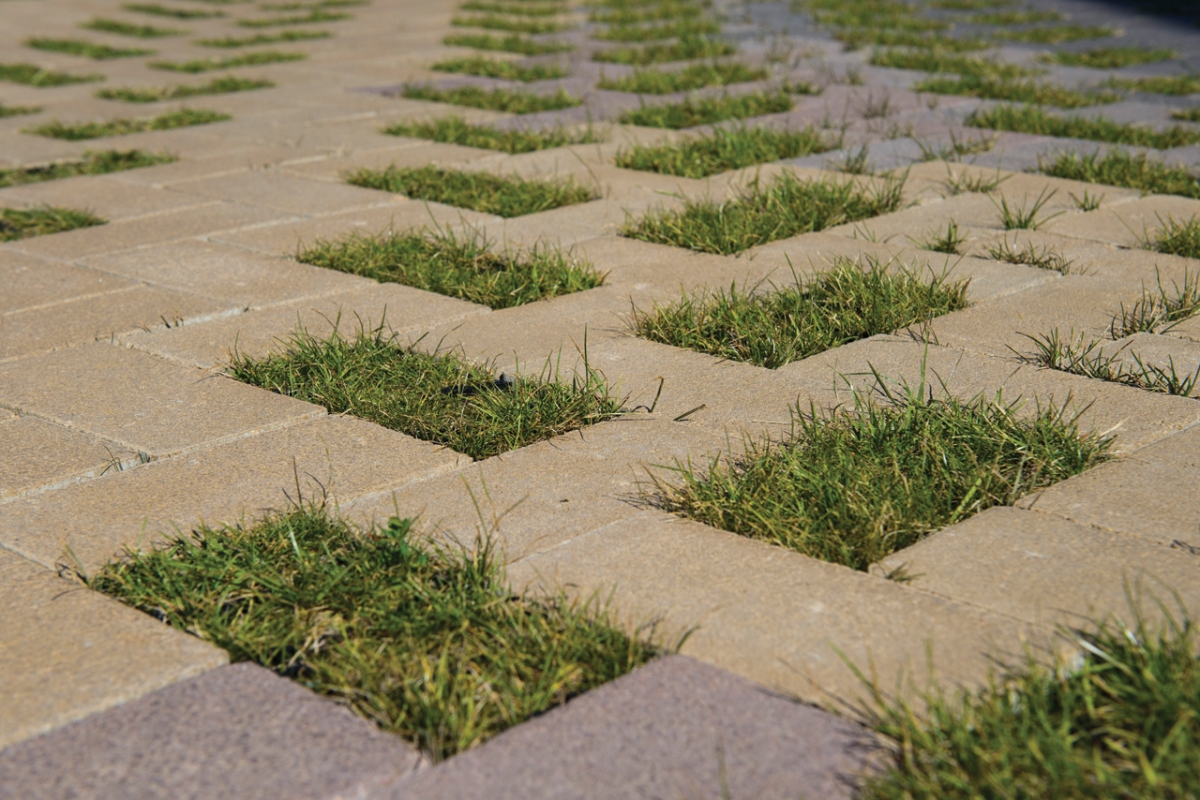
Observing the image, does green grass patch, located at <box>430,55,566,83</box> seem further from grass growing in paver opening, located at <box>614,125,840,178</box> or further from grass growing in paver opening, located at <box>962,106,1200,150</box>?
grass growing in paver opening, located at <box>962,106,1200,150</box>

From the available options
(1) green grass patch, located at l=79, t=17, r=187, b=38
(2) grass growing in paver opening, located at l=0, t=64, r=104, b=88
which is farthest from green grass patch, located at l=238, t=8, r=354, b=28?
(2) grass growing in paver opening, located at l=0, t=64, r=104, b=88

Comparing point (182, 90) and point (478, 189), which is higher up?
point (478, 189)

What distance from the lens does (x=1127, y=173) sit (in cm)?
453

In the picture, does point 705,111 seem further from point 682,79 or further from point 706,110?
point 682,79

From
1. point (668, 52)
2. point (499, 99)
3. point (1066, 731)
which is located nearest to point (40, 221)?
point (499, 99)

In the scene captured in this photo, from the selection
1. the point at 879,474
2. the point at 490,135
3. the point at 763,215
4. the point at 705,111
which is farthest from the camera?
the point at 705,111

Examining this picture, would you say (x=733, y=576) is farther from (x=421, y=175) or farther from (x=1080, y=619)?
(x=421, y=175)

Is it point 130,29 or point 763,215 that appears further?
point 130,29

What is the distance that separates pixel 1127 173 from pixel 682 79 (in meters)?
2.97

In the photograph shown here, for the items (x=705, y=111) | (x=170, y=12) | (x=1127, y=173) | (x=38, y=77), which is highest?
(x=1127, y=173)

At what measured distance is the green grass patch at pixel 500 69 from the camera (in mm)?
7445

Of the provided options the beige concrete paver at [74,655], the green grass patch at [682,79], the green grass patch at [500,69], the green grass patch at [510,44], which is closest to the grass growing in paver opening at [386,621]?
the beige concrete paver at [74,655]

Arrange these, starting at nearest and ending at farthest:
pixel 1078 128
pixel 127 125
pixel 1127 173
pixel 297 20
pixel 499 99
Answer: pixel 1127 173 < pixel 1078 128 < pixel 127 125 < pixel 499 99 < pixel 297 20

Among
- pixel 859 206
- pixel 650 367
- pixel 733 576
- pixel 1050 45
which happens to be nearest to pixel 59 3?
pixel 1050 45
